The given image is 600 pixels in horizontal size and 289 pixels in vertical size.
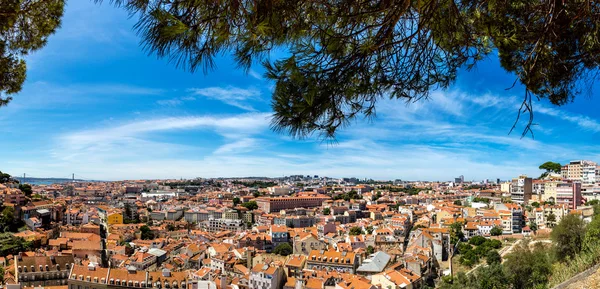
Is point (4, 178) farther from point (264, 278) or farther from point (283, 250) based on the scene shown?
point (264, 278)

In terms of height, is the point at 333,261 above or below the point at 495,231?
below

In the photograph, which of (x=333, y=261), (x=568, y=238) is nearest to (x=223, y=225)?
(x=333, y=261)

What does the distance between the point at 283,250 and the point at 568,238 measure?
13444 mm

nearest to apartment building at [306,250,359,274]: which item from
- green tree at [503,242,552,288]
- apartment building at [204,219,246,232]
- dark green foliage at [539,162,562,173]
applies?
green tree at [503,242,552,288]

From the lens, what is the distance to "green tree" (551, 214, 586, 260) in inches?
464

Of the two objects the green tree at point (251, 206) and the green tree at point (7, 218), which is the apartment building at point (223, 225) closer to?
the green tree at point (251, 206)

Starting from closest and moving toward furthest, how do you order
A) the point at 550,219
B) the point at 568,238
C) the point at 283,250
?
the point at 568,238, the point at 283,250, the point at 550,219

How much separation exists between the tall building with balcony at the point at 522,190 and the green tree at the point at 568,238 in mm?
22397

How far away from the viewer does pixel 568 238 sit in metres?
12.0

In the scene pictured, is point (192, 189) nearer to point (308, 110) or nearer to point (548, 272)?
point (548, 272)

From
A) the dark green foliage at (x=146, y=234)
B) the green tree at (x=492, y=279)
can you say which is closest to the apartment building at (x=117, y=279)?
the green tree at (x=492, y=279)

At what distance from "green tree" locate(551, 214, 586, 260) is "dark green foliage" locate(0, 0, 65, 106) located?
516 inches

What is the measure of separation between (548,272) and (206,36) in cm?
1232

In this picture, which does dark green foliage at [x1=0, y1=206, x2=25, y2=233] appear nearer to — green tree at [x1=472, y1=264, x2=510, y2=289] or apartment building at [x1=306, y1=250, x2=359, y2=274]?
apartment building at [x1=306, y1=250, x2=359, y2=274]
